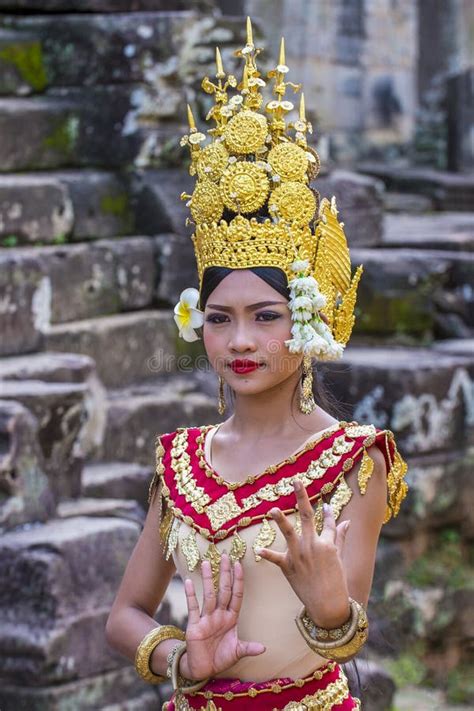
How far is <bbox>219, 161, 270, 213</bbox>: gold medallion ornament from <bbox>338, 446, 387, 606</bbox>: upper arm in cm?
55

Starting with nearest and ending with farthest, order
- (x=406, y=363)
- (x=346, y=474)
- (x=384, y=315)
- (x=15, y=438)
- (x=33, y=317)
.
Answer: (x=346, y=474), (x=15, y=438), (x=33, y=317), (x=406, y=363), (x=384, y=315)

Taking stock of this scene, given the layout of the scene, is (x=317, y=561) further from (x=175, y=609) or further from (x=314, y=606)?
(x=175, y=609)

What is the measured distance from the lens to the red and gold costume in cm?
306

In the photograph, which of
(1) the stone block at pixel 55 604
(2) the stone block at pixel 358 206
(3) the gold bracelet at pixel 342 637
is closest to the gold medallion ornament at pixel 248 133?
(3) the gold bracelet at pixel 342 637

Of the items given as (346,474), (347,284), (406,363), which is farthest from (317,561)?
(406,363)

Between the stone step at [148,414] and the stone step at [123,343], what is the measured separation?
2.9 inches

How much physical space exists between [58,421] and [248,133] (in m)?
2.25

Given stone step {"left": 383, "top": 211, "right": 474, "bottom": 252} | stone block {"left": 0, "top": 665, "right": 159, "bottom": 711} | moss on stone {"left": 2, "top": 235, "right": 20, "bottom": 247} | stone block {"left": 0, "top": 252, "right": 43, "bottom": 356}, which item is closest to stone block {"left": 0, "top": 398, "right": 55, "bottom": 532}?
stone block {"left": 0, "top": 665, "right": 159, "bottom": 711}

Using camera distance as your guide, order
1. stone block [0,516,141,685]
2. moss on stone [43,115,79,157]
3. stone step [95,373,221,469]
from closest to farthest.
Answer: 1. stone block [0,516,141,685]
2. stone step [95,373,221,469]
3. moss on stone [43,115,79,157]

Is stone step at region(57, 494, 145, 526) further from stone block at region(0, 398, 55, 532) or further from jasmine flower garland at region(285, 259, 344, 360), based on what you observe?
jasmine flower garland at region(285, 259, 344, 360)

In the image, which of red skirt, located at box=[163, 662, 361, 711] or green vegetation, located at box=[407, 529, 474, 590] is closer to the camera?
red skirt, located at box=[163, 662, 361, 711]

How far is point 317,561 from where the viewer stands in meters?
2.81

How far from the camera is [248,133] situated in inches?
125

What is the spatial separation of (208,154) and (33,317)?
271cm
